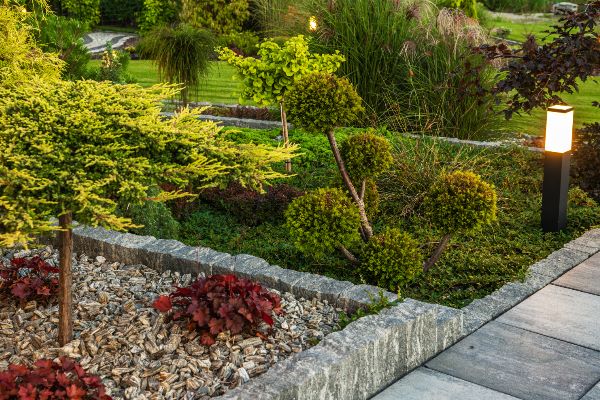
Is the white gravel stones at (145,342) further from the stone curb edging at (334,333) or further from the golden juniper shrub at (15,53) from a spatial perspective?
the golden juniper shrub at (15,53)

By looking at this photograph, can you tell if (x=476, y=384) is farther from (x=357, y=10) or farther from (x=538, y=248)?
(x=357, y=10)

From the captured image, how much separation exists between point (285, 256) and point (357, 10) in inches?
201

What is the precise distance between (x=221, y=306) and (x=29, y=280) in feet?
4.00

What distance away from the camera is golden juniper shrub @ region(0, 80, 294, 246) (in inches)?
135

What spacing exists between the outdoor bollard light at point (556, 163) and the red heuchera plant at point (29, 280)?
4003 mm

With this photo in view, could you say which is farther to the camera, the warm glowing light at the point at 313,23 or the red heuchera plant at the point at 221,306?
the warm glowing light at the point at 313,23

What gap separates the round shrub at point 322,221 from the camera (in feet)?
17.6

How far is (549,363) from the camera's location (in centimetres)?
443

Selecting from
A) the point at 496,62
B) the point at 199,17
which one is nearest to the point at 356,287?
the point at 496,62

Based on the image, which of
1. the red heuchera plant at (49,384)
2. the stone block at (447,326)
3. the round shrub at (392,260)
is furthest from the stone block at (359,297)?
the red heuchera plant at (49,384)

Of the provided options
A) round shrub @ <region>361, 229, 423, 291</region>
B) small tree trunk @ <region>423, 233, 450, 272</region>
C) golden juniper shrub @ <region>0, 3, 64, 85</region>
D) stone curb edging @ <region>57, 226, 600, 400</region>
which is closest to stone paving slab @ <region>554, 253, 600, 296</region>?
stone curb edging @ <region>57, 226, 600, 400</region>

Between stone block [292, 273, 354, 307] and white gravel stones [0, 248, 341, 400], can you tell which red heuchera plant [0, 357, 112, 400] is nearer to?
white gravel stones [0, 248, 341, 400]

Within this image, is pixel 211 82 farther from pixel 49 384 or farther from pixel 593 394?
pixel 49 384

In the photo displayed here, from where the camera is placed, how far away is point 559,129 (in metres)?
6.62
